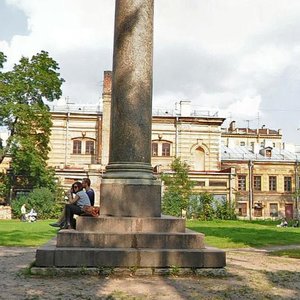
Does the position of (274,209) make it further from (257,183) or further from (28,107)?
(28,107)

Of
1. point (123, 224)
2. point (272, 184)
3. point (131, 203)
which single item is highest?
point (272, 184)

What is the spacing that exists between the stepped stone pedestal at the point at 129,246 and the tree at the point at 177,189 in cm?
3221

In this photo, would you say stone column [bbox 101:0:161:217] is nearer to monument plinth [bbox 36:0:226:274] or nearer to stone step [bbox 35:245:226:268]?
monument plinth [bbox 36:0:226:274]

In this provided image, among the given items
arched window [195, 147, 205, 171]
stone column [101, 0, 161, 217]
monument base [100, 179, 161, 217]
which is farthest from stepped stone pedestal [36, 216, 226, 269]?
arched window [195, 147, 205, 171]

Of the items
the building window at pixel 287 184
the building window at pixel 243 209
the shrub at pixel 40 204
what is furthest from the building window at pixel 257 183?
the shrub at pixel 40 204

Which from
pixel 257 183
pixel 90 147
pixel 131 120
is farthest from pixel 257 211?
pixel 131 120

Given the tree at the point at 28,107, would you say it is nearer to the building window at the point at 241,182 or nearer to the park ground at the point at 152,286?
the building window at the point at 241,182

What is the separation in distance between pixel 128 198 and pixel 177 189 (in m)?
33.9

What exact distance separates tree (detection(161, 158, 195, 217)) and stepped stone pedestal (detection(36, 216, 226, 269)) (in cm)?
3221

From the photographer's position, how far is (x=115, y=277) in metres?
7.83

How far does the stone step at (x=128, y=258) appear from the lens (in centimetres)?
805

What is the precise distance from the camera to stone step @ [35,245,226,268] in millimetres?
8047

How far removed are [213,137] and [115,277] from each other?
143ft

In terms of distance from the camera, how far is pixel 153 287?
23.5ft
